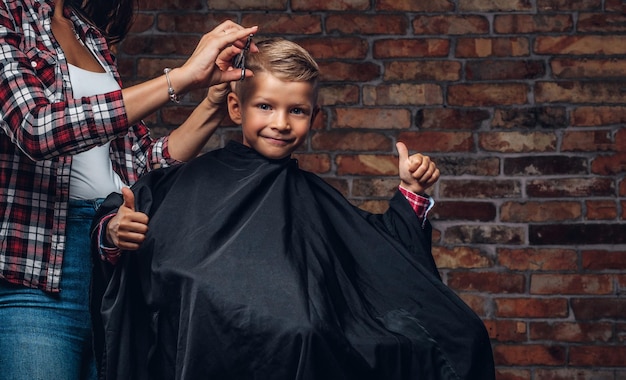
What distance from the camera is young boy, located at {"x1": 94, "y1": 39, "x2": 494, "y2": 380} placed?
1.60m

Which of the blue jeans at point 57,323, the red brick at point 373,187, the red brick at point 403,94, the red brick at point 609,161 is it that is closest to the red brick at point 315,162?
the red brick at point 373,187

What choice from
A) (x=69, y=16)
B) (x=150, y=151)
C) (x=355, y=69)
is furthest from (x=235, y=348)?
(x=355, y=69)

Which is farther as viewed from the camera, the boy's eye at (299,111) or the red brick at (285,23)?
the red brick at (285,23)

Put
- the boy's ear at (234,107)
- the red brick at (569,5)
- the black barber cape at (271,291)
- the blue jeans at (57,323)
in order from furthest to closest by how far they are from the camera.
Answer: the red brick at (569,5) → the boy's ear at (234,107) → the blue jeans at (57,323) → the black barber cape at (271,291)

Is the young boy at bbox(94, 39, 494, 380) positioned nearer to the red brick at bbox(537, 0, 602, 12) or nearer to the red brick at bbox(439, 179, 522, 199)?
the red brick at bbox(439, 179, 522, 199)

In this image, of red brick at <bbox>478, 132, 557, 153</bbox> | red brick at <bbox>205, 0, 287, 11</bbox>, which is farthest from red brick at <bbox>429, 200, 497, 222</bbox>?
red brick at <bbox>205, 0, 287, 11</bbox>

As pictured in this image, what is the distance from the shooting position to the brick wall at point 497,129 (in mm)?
3043

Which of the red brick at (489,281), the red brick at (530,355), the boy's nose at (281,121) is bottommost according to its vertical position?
the red brick at (530,355)

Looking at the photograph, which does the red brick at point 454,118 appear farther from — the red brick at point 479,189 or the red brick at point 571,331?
the red brick at point 571,331

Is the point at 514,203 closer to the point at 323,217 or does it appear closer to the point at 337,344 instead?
the point at 323,217

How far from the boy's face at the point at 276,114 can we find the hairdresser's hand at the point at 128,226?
1.23 ft

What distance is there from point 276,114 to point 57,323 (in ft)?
2.12

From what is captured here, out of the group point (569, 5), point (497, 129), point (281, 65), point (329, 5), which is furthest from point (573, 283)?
point (281, 65)

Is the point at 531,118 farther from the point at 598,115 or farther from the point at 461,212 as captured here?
the point at 461,212
